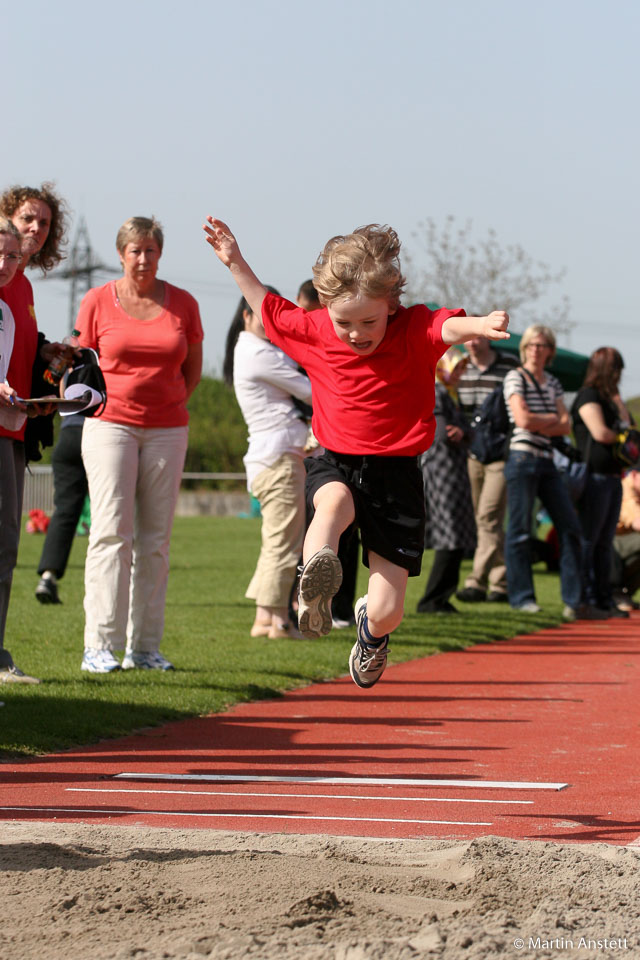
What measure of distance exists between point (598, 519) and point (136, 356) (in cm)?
618

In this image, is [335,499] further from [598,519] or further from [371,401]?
[598,519]

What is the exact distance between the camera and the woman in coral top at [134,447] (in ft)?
25.5

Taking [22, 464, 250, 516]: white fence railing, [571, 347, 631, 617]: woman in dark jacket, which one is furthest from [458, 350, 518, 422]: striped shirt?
[22, 464, 250, 516]: white fence railing

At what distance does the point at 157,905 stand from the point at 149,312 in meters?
5.13

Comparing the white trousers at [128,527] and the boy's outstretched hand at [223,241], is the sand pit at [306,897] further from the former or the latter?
the white trousers at [128,527]

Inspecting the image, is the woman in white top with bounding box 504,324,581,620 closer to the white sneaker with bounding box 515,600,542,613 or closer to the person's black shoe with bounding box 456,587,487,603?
the white sneaker with bounding box 515,600,542,613

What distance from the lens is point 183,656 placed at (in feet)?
28.8

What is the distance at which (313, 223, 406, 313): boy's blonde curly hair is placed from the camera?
516cm

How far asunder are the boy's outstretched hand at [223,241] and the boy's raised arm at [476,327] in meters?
1.09

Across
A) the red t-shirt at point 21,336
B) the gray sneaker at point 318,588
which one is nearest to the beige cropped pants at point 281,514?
the red t-shirt at point 21,336

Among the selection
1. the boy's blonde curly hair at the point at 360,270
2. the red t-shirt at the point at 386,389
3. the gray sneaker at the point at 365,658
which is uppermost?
the boy's blonde curly hair at the point at 360,270

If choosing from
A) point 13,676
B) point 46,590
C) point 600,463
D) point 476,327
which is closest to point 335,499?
point 476,327

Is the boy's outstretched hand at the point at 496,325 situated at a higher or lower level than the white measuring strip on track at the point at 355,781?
higher

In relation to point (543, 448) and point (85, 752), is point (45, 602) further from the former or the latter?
point (85, 752)
